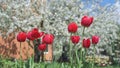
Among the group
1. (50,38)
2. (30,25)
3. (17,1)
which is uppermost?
(17,1)

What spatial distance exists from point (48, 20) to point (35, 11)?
1398 millimetres

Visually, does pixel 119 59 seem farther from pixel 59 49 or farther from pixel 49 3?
pixel 49 3

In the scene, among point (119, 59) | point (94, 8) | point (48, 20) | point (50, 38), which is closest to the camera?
point (50, 38)

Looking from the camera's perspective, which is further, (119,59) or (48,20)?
(119,59)

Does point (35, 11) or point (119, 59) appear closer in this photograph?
point (35, 11)

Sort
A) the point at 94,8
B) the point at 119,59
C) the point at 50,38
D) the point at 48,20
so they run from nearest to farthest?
the point at 50,38
the point at 48,20
the point at 94,8
the point at 119,59

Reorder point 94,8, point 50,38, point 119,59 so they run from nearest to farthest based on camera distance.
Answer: point 50,38 < point 94,8 < point 119,59

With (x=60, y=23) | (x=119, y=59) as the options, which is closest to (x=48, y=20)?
(x=60, y=23)

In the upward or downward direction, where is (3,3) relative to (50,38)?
upward

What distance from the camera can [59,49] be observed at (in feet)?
89.3

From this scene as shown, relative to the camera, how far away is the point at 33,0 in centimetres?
2441

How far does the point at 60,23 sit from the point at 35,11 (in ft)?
6.38

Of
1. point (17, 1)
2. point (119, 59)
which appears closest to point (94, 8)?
point (17, 1)

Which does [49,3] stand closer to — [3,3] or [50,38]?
[3,3]
